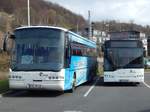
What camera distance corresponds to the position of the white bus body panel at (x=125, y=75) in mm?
28969

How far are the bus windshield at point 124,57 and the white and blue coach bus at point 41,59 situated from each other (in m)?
8.38

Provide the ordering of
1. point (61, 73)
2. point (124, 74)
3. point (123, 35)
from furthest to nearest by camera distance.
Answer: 1. point (123, 35)
2. point (124, 74)
3. point (61, 73)

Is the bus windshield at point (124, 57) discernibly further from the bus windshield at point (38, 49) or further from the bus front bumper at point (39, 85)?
the bus front bumper at point (39, 85)

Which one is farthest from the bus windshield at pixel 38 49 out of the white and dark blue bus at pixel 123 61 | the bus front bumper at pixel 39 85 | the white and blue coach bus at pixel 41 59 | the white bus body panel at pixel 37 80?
the white and dark blue bus at pixel 123 61

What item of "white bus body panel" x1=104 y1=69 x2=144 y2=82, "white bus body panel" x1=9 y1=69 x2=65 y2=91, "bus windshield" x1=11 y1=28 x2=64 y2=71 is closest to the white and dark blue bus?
"white bus body panel" x1=104 y1=69 x2=144 y2=82

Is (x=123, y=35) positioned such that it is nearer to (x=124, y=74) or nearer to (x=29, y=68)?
(x=124, y=74)

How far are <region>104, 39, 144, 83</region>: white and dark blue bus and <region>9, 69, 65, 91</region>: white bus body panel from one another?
9.88 meters

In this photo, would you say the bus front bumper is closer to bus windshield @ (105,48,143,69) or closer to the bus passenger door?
the bus passenger door

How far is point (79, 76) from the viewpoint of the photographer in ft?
83.8

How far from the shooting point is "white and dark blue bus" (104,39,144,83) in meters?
29.1

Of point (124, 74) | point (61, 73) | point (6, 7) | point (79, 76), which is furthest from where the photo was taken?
point (6, 7)

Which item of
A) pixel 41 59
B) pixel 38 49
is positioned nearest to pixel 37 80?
pixel 41 59

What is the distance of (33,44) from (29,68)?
3.97 ft

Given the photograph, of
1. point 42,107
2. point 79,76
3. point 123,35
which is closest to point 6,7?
point 123,35
